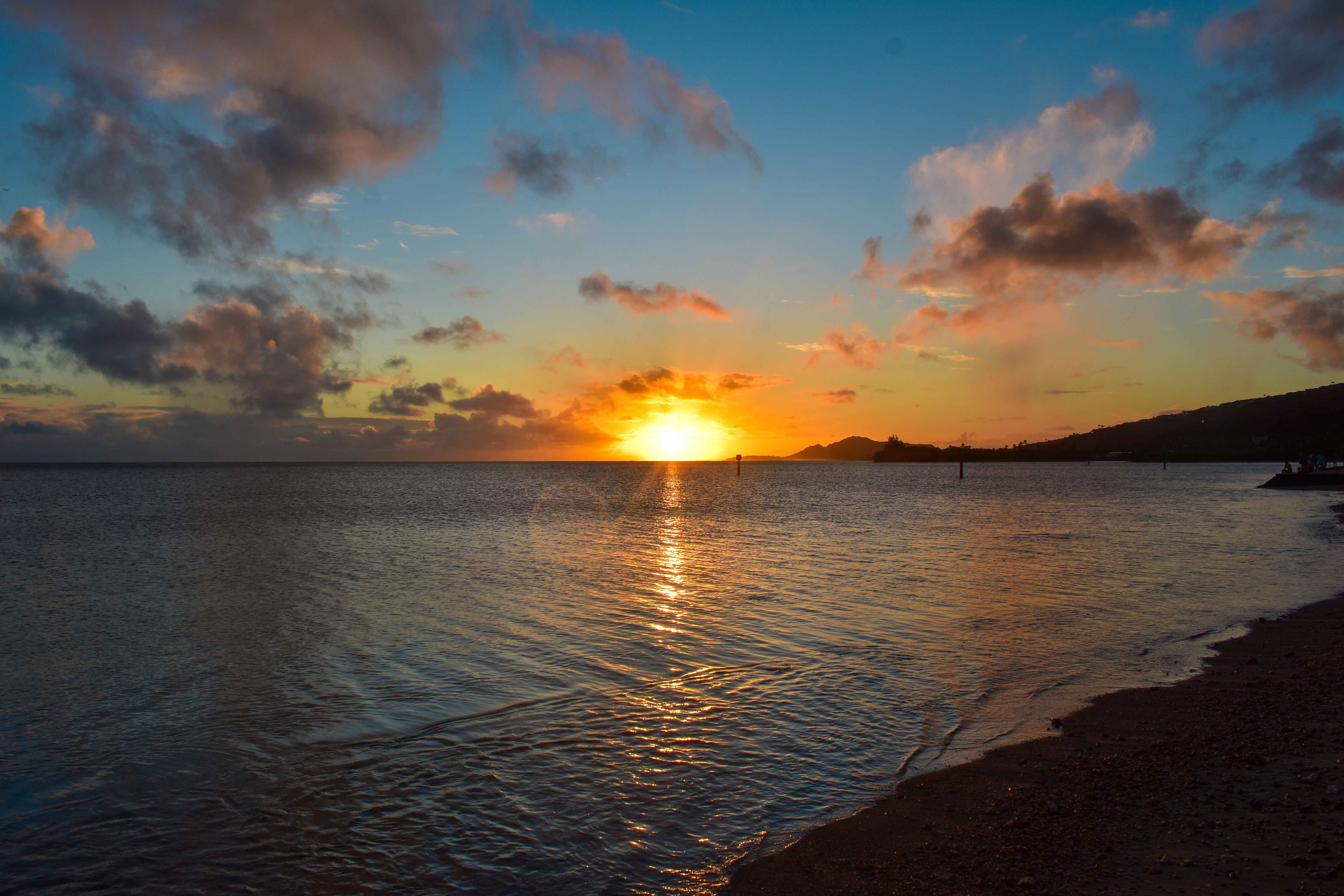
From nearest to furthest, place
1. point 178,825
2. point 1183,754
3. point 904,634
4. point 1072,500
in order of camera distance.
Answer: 1. point 178,825
2. point 1183,754
3. point 904,634
4. point 1072,500

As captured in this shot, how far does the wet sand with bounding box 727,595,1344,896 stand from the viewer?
Result: 21.1ft

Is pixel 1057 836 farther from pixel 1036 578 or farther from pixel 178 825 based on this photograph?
pixel 1036 578

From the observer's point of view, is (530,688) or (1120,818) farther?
(530,688)

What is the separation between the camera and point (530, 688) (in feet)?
44.2

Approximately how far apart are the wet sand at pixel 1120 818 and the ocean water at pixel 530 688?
27.3 inches

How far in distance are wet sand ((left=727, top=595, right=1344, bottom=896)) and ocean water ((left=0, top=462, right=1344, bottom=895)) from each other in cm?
69

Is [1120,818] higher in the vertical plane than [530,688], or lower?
higher

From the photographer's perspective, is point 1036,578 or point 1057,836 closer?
point 1057,836

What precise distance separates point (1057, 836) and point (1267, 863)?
169 centimetres

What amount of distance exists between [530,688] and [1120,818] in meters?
9.57

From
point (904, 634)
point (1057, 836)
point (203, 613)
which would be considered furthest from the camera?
point (203, 613)

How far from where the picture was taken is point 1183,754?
30.5ft

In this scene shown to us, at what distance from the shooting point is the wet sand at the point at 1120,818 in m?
6.42

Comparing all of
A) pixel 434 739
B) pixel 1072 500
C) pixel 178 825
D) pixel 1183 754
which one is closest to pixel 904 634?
pixel 1183 754
